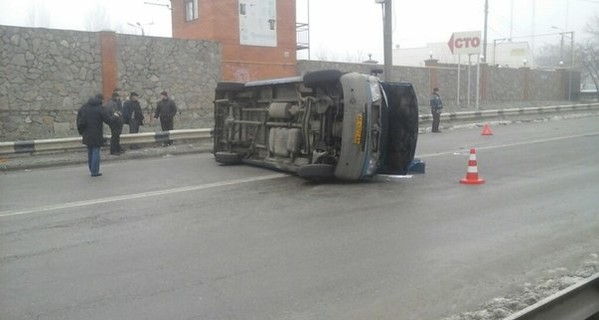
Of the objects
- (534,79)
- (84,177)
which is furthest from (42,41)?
(534,79)

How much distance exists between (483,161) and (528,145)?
3875mm

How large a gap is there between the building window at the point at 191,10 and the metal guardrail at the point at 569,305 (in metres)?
23.4

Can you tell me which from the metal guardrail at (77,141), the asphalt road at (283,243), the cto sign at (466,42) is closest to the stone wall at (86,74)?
the metal guardrail at (77,141)

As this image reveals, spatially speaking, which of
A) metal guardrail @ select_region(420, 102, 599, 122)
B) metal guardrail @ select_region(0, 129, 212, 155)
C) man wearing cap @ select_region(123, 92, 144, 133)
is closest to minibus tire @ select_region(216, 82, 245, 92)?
metal guardrail @ select_region(0, 129, 212, 155)

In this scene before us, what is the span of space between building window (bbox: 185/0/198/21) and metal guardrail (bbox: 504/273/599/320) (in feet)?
76.9

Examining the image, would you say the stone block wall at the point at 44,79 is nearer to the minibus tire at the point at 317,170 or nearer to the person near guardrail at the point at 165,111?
the person near guardrail at the point at 165,111

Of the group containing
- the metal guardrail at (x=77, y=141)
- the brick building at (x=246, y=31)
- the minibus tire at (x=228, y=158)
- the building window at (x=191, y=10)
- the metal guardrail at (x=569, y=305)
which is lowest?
the metal guardrail at (x=569, y=305)

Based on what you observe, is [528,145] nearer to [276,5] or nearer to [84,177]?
[84,177]

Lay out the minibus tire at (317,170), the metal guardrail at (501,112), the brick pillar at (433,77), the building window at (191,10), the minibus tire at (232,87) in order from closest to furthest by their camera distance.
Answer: the minibus tire at (317,170) < the minibus tire at (232,87) < the building window at (191,10) < the metal guardrail at (501,112) < the brick pillar at (433,77)

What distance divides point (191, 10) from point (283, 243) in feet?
71.3

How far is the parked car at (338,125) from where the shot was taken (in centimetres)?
916

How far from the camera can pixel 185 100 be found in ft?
69.4

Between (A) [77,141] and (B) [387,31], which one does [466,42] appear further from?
(A) [77,141]

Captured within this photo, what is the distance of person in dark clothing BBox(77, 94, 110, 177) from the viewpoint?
36.7ft
